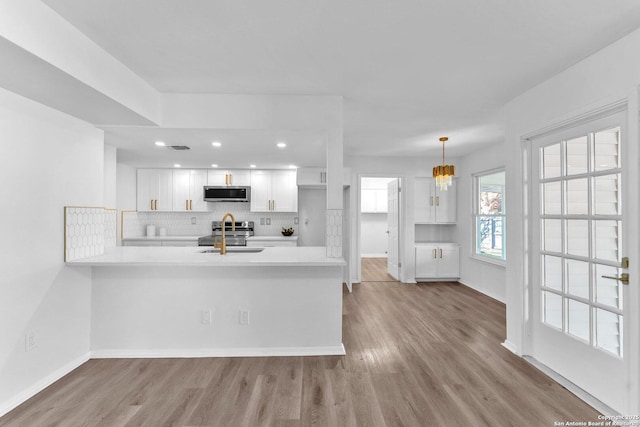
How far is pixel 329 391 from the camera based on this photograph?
8.00 ft

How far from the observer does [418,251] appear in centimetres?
629

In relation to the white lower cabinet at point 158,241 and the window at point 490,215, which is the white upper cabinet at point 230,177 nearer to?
the white lower cabinet at point 158,241

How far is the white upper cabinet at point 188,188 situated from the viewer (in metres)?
5.96

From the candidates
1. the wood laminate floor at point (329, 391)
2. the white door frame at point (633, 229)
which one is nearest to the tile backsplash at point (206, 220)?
the wood laminate floor at point (329, 391)

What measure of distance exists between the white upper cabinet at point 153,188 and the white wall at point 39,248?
2943 mm

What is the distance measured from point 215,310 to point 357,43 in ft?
8.32

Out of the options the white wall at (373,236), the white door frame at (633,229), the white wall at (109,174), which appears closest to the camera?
the white door frame at (633,229)

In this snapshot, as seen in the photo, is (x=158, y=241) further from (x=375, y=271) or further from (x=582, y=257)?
(x=582, y=257)

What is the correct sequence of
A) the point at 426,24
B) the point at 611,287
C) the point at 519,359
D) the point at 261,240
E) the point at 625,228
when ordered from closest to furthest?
the point at 426,24 < the point at 625,228 < the point at 611,287 < the point at 519,359 < the point at 261,240

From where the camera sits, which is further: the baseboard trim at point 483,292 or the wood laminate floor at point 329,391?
the baseboard trim at point 483,292

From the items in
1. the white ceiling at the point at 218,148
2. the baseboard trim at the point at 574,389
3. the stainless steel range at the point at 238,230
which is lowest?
the baseboard trim at the point at 574,389

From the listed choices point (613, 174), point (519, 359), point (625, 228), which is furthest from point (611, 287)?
point (519, 359)

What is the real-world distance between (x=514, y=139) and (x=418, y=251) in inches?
136

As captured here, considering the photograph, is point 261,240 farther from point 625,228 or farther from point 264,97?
point 625,228
